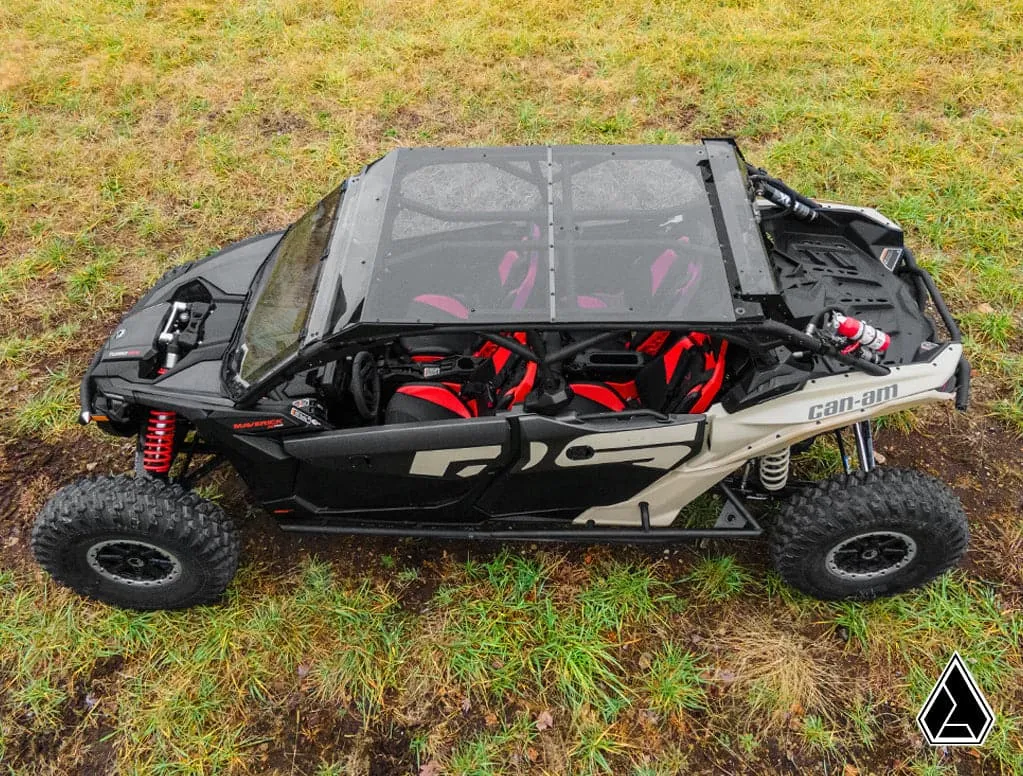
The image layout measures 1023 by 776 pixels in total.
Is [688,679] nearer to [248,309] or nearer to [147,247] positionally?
[248,309]

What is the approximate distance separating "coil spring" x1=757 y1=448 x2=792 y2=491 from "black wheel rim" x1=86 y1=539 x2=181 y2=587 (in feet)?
8.60

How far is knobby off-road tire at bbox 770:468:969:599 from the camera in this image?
3.21 metres

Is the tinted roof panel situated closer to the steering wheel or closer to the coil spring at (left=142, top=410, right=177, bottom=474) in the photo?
the steering wheel

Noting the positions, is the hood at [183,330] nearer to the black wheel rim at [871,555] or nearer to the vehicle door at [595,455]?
the vehicle door at [595,455]

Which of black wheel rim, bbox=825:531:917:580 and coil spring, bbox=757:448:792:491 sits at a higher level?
coil spring, bbox=757:448:792:491

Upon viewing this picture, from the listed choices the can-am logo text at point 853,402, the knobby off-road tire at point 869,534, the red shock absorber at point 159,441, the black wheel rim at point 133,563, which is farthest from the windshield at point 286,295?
the knobby off-road tire at point 869,534

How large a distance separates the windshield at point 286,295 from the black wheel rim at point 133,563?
963 mm

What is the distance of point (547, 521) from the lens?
3.55 metres

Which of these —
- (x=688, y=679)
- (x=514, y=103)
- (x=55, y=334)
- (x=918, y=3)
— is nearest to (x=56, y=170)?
(x=55, y=334)

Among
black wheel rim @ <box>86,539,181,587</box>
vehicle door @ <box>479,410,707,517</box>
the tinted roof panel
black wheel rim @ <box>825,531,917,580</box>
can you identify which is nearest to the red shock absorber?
black wheel rim @ <box>86,539,181,587</box>

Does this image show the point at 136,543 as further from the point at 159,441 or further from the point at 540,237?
the point at 540,237

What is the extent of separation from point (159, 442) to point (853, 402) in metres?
2.93

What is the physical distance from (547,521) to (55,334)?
3672 millimetres

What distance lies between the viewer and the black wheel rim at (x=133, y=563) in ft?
11.2
